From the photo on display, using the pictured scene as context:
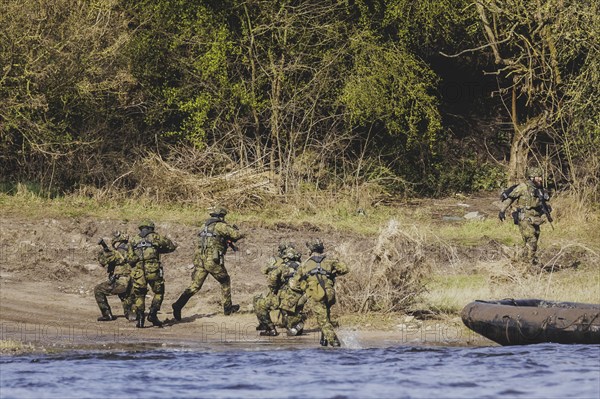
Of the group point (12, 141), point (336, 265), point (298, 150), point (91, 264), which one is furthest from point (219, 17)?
point (336, 265)

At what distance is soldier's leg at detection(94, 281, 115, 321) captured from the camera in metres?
22.7

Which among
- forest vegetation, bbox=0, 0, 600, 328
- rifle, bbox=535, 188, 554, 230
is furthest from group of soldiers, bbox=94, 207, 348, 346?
forest vegetation, bbox=0, 0, 600, 328

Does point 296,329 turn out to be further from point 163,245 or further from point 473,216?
point 473,216

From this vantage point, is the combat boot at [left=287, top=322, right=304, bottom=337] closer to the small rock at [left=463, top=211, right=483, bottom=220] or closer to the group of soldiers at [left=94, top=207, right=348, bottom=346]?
the group of soldiers at [left=94, top=207, right=348, bottom=346]

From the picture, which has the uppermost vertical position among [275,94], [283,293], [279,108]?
[275,94]

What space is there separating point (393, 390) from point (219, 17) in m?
16.3

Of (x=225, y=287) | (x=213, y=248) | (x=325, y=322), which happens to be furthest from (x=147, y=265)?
(x=325, y=322)

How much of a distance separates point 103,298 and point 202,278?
5.51ft

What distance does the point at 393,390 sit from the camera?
18375mm

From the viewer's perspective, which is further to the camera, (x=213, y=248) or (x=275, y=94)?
(x=275, y=94)

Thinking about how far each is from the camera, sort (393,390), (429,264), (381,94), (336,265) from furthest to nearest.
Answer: (381,94) < (429,264) < (336,265) < (393,390)

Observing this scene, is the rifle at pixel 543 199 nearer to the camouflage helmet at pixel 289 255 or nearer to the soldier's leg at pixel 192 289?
the camouflage helmet at pixel 289 255

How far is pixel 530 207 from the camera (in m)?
26.2

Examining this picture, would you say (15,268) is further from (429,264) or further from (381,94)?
(381,94)
